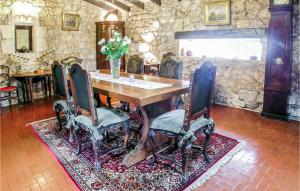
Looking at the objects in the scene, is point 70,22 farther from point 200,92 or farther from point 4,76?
point 200,92

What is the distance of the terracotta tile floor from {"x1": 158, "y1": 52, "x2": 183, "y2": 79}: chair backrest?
1.08 meters

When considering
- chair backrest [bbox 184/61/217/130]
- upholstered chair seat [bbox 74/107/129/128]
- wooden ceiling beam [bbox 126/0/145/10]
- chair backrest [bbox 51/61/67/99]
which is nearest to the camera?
chair backrest [bbox 184/61/217/130]

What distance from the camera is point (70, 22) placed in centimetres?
616

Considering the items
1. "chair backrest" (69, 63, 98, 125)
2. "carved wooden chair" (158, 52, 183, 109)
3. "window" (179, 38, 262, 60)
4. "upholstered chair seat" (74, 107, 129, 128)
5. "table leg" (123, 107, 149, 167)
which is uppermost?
"window" (179, 38, 262, 60)

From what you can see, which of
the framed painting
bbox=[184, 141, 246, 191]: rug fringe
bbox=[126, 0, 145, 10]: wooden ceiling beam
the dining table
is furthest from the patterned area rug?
bbox=[126, 0, 145, 10]: wooden ceiling beam

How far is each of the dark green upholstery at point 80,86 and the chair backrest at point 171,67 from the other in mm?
1544

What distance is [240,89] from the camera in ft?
15.5

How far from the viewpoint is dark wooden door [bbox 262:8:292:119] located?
3725 mm

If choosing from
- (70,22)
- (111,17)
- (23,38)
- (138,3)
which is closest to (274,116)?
(138,3)

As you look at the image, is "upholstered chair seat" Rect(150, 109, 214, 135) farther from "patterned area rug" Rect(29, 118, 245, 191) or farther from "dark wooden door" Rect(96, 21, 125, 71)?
"dark wooden door" Rect(96, 21, 125, 71)

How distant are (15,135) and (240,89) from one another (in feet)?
13.2

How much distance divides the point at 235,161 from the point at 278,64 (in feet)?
6.80

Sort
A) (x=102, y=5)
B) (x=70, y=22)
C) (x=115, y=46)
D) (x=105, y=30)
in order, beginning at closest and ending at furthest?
(x=115, y=46)
(x=70, y=22)
(x=105, y=30)
(x=102, y=5)

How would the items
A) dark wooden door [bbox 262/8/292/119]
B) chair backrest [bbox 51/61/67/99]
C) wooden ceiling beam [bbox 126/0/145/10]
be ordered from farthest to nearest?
wooden ceiling beam [bbox 126/0/145/10]
dark wooden door [bbox 262/8/292/119]
chair backrest [bbox 51/61/67/99]
